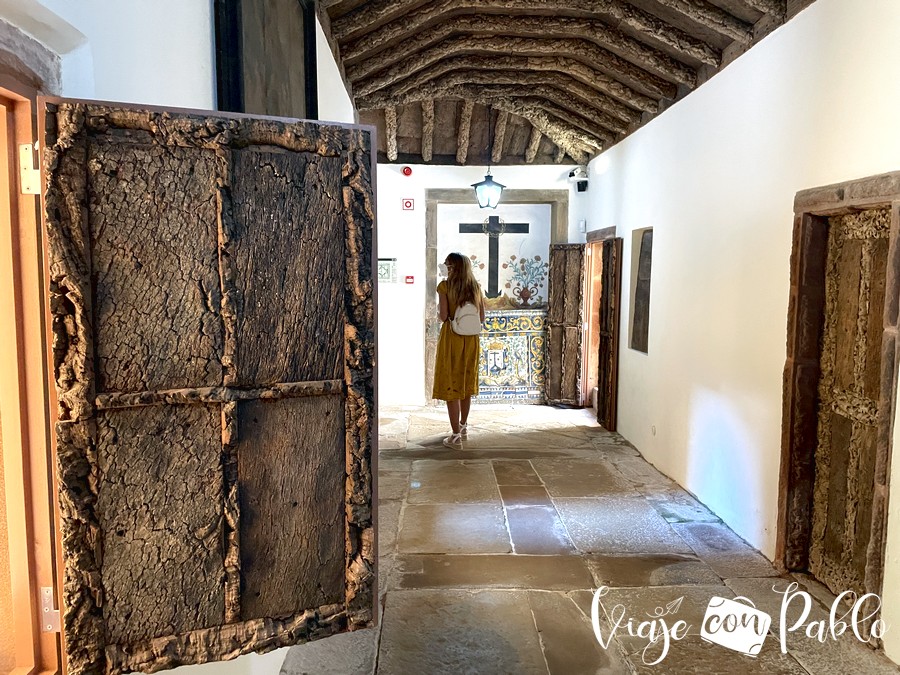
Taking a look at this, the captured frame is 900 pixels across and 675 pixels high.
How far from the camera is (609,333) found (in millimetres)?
6387

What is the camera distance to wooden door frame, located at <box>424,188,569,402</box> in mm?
7621

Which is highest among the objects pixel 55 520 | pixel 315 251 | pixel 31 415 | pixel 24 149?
pixel 24 149

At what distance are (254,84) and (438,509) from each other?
9.62 ft

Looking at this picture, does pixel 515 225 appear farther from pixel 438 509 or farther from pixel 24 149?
pixel 24 149

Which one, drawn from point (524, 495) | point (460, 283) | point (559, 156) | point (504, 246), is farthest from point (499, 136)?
point (524, 495)

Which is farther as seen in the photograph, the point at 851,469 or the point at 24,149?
the point at 851,469

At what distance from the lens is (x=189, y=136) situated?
4.20 ft

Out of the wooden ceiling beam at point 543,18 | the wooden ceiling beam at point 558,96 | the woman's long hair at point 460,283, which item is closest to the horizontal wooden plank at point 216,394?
the wooden ceiling beam at point 543,18

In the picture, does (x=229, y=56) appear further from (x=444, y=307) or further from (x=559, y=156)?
(x=559, y=156)

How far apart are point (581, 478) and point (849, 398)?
2232mm

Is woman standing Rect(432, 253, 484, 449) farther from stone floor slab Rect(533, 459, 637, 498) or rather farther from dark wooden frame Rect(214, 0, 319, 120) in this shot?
dark wooden frame Rect(214, 0, 319, 120)

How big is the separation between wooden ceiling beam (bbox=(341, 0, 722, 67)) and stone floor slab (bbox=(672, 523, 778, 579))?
9.82 feet

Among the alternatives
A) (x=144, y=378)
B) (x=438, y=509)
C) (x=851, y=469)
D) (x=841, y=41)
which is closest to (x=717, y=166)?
(x=841, y=41)

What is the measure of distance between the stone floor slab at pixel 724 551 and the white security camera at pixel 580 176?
182 inches
